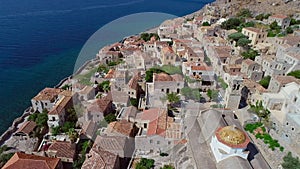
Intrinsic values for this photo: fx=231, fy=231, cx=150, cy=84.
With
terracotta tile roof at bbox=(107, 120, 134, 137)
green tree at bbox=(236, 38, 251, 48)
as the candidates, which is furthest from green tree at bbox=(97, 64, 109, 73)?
green tree at bbox=(236, 38, 251, 48)

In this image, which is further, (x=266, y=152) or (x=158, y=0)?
(x=158, y=0)

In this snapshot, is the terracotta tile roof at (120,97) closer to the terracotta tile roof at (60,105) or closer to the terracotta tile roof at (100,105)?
the terracotta tile roof at (100,105)

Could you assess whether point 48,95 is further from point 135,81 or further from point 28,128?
point 135,81

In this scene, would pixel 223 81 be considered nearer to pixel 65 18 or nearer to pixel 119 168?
pixel 119 168

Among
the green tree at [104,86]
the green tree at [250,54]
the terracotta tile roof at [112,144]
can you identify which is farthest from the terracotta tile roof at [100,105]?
the green tree at [250,54]

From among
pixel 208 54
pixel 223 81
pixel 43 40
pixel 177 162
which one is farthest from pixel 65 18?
pixel 177 162

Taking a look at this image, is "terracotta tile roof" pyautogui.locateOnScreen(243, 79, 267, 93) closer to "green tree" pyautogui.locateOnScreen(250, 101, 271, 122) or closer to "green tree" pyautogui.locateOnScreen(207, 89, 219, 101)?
"green tree" pyautogui.locateOnScreen(250, 101, 271, 122)

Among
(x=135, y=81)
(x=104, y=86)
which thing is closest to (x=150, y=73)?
(x=135, y=81)
